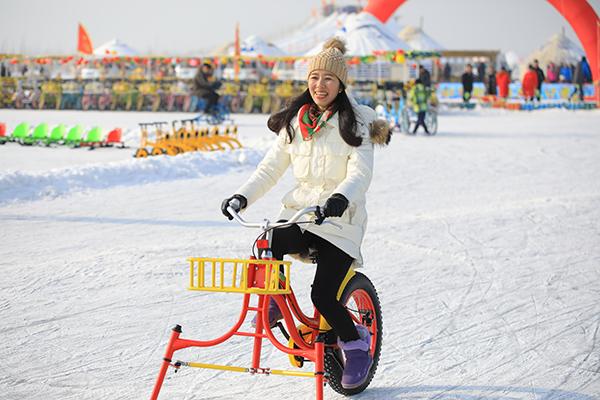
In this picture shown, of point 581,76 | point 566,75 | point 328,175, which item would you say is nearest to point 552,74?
point 566,75

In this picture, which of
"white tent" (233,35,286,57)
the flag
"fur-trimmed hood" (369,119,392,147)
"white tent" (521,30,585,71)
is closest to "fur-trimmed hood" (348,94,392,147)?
"fur-trimmed hood" (369,119,392,147)

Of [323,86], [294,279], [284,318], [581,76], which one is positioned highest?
[581,76]

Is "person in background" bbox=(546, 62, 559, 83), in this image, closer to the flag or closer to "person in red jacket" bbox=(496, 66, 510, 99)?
"person in red jacket" bbox=(496, 66, 510, 99)

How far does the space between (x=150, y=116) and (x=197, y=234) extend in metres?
17.6

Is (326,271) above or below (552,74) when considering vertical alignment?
below

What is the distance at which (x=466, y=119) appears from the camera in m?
22.6

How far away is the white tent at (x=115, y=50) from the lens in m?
32.5

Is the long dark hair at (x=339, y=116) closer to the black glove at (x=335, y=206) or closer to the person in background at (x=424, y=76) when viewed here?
the black glove at (x=335, y=206)

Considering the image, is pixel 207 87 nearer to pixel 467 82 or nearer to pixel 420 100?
pixel 420 100

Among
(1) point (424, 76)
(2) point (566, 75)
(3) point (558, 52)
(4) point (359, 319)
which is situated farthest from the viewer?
(3) point (558, 52)

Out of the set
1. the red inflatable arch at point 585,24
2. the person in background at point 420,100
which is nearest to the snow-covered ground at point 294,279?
the person in background at point 420,100

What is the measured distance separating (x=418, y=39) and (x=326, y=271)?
40607mm

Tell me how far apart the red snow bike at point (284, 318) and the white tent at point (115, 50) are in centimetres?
3023

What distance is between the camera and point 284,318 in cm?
295
